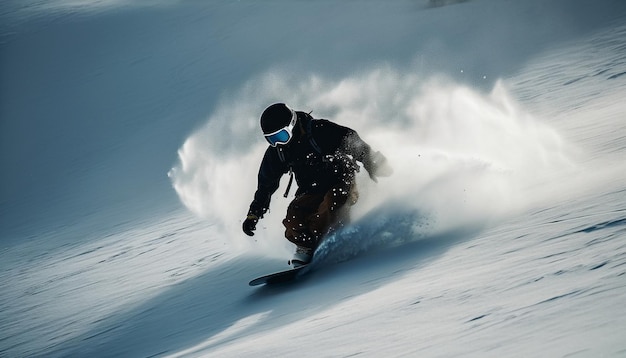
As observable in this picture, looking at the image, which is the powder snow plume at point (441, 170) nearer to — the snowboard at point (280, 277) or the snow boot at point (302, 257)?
the snow boot at point (302, 257)

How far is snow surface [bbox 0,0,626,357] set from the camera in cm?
353

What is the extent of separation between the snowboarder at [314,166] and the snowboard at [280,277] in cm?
23

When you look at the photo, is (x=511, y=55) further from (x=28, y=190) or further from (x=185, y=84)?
(x=28, y=190)

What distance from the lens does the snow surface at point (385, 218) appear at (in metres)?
3.53

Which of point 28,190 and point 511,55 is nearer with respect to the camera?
point 511,55

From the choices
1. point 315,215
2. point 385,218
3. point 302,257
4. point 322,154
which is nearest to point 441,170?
point 385,218

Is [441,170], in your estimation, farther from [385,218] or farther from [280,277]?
[280,277]

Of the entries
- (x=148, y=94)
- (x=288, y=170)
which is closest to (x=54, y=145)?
(x=148, y=94)

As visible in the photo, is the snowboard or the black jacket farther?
the black jacket

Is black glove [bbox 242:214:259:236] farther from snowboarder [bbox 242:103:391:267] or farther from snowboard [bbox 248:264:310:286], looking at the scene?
snowboard [bbox 248:264:310:286]

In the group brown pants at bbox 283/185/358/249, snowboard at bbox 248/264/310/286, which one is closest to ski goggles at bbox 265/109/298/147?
brown pants at bbox 283/185/358/249

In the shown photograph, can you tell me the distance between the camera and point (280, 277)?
233 inches

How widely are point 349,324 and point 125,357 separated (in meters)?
2.48

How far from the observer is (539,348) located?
2.60m
